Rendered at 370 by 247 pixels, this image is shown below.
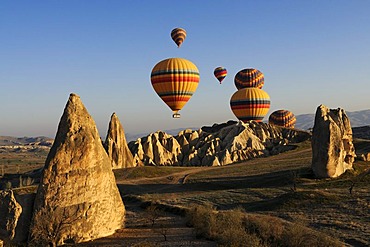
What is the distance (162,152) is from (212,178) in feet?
81.2

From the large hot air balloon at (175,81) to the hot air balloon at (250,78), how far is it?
40.3 meters

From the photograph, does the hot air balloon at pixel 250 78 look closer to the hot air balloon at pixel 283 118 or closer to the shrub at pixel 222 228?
the hot air balloon at pixel 283 118

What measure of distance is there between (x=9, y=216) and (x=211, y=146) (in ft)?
197

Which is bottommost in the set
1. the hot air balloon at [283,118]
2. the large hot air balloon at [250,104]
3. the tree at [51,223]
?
the tree at [51,223]

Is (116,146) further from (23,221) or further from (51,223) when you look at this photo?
(51,223)

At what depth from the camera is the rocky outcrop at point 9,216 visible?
20438mm

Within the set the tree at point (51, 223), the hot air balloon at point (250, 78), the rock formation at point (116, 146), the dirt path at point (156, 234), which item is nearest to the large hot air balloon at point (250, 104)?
the hot air balloon at point (250, 78)

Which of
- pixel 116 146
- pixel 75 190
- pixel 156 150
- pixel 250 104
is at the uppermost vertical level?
pixel 250 104

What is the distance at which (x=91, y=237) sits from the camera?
2128 cm

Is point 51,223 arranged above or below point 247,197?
above

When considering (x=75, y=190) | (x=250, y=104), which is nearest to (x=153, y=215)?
(x=75, y=190)

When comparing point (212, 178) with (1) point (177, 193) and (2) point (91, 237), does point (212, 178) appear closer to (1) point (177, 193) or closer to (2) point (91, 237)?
(1) point (177, 193)

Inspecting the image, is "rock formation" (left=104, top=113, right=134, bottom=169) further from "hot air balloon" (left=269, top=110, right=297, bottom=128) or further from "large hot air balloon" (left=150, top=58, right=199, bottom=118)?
"hot air balloon" (left=269, top=110, right=297, bottom=128)

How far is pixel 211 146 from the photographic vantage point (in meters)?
78.1
